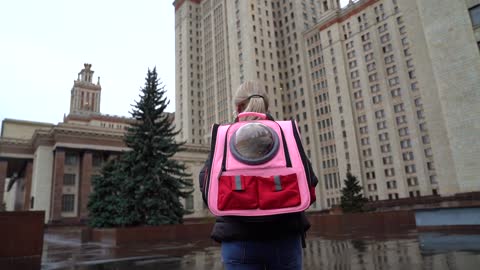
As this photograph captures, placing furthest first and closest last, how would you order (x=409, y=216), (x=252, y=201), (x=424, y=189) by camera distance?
(x=424, y=189), (x=409, y=216), (x=252, y=201)

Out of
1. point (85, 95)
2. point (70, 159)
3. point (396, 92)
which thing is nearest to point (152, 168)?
point (70, 159)

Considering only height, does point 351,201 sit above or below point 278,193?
below

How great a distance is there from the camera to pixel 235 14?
287 ft

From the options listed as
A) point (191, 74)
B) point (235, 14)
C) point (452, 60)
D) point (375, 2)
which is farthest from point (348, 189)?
point (191, 74)

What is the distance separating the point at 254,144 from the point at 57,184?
5115 cm

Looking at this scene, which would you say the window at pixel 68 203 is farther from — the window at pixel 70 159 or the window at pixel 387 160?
the window at pixel 387 160

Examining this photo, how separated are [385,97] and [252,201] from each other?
72486mm

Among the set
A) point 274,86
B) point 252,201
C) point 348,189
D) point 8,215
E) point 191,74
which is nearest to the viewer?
point 252,201

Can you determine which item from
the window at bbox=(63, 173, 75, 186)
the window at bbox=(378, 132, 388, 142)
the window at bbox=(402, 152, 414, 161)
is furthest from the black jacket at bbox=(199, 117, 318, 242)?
the window at bbox=(378, 132, 388, 142)

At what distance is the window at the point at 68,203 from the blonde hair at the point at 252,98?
53215 millimetres

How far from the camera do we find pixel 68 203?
48250mm

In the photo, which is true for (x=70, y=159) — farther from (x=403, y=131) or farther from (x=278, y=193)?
(x=403, y=131)

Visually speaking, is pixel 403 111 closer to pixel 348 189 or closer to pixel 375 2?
pixel 375 2

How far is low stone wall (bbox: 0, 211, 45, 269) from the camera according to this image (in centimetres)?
935
